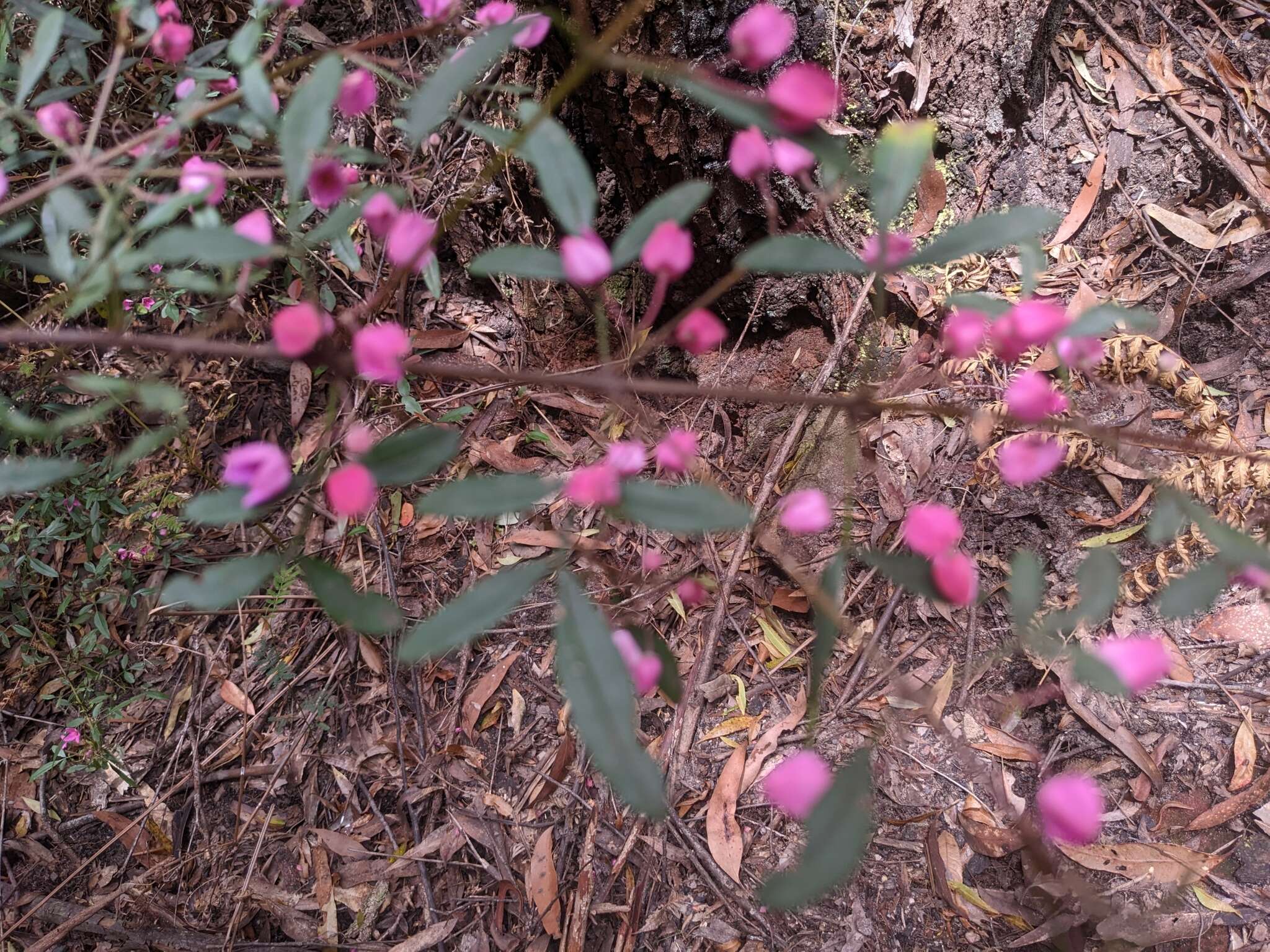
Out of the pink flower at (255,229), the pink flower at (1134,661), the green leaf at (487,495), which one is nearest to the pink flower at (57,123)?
the pink flower at (255,229)

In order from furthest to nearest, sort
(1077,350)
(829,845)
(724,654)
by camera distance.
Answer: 1. (724,654)
2. (1077,350)
3. (829,845)

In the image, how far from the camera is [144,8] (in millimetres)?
655

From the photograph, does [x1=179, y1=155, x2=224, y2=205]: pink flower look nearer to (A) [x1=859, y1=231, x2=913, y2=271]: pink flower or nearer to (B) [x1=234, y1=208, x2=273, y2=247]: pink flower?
(B) [x1=234, y1=208, x2=273, y2=247]: pink flower

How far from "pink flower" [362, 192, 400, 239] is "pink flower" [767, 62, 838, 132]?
29 centimetres

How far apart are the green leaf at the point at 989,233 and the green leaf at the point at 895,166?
4 centimetres

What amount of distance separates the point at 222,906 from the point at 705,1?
1466 millimetres

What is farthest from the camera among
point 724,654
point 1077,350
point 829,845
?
point 724,654

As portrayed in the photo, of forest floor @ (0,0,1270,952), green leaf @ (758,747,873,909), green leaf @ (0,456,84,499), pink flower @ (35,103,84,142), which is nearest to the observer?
green leaf @ (758,747,873,909)

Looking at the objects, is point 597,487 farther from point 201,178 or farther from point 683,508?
point 201,178

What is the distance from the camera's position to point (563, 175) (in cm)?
53

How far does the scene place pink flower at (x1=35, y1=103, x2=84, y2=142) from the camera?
0.62 metres

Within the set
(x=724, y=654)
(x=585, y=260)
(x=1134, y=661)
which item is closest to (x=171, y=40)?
(x=585, y=260)

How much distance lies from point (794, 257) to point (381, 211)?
12.0 inches

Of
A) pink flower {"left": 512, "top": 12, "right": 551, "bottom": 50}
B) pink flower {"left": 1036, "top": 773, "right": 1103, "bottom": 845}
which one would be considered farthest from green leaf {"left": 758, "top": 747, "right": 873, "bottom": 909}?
pink flower {"left": 512, "top": 12, "right": 551, "bottom": 50}
